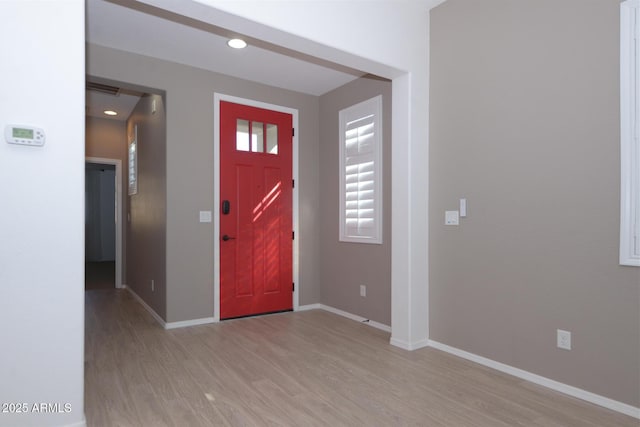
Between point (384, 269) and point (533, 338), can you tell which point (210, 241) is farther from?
point (533, 338)

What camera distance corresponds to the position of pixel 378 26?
3.05 meters

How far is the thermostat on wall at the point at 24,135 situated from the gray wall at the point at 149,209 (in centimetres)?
215

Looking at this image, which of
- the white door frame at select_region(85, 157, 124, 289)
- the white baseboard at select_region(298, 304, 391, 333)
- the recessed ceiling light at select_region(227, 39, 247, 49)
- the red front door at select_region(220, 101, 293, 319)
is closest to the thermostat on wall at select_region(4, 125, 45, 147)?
the recessed ceiling light at select_region(227, 39, 247, 49)

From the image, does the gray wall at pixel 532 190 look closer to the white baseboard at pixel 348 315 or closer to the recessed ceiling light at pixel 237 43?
the white baseboard at pixel 348 315

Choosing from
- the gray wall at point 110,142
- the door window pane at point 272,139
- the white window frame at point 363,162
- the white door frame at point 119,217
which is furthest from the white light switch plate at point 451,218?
the white door frame at point 119,217

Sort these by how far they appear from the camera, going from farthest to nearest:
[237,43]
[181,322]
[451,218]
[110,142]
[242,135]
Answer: [110,142] → [242,135] → [181,322] → [237,43] → [451,218]

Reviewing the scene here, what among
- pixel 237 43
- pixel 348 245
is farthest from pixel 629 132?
pixel 237 43

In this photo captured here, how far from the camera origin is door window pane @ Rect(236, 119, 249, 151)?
436 cm

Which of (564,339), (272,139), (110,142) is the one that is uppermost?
(110,142)

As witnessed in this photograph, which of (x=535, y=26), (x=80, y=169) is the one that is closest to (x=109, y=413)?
(x=80, y=169)

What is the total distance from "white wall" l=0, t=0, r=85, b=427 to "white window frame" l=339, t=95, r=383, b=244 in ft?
9.02

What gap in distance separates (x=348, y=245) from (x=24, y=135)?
3.24 metres

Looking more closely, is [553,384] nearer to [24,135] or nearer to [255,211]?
[255,211]

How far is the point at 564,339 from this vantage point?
2449mm
